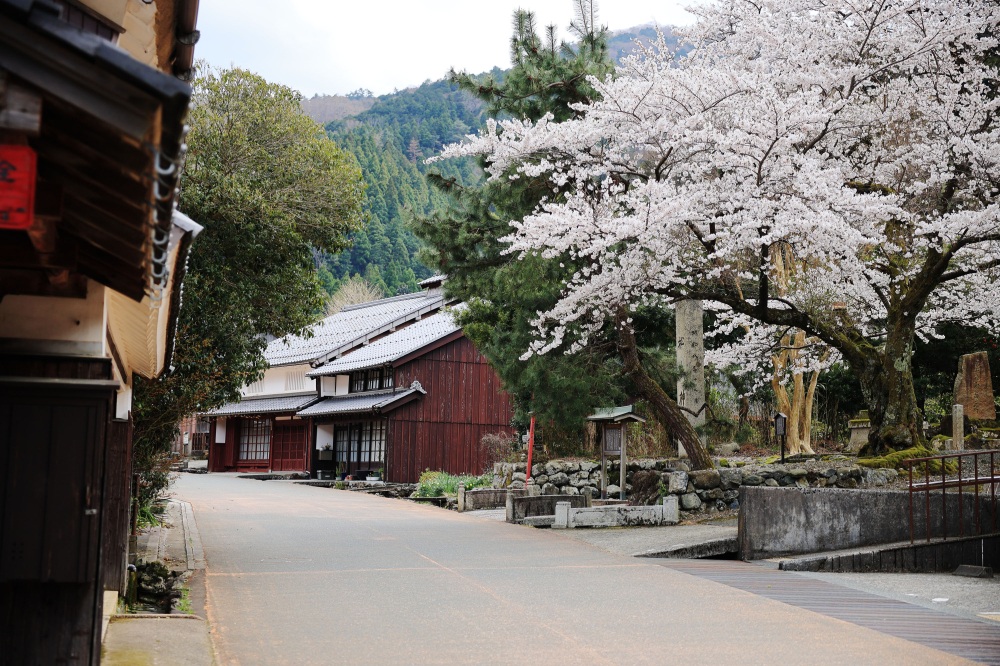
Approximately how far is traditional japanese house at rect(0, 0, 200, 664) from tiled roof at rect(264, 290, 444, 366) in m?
33.1

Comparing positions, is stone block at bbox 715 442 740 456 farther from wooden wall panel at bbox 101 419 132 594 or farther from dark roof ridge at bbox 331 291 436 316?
wooden wall panel at bbox 101 419 132 594

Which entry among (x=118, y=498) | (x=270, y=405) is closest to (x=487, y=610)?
(x=118, y=498)

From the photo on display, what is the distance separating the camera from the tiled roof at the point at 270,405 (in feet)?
133

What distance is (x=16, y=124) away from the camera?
2857 mm

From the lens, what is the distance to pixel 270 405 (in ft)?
139

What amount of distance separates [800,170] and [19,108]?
14002 millimetres

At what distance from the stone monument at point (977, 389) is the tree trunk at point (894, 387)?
4.07m

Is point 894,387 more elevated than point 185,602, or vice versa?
point 894,387

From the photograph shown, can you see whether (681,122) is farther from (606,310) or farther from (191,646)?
(191,646)

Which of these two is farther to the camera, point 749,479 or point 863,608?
point 749,479

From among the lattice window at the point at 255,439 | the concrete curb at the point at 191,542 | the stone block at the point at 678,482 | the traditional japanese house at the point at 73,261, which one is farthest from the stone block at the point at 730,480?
the lattice window at the point at 255,439

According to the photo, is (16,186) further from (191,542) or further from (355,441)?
(355,441)

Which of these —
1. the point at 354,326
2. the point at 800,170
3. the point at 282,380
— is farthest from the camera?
the point at 354,326

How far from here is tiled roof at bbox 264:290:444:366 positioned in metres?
40.7
